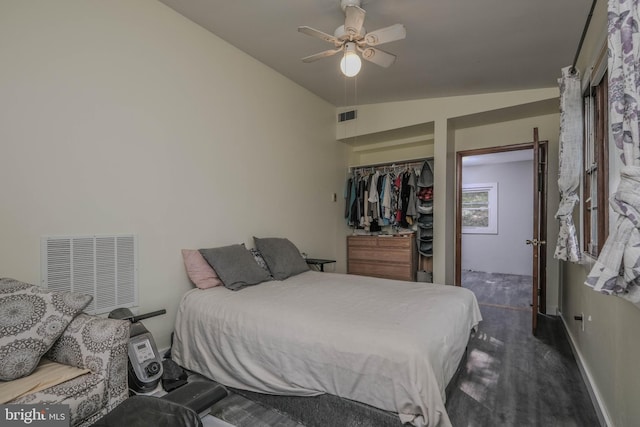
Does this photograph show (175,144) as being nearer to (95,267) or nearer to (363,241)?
(95,267)

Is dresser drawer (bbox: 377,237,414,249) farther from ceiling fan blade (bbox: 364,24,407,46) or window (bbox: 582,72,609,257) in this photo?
ceiling fan blade (bbox: 364,24,407,46)

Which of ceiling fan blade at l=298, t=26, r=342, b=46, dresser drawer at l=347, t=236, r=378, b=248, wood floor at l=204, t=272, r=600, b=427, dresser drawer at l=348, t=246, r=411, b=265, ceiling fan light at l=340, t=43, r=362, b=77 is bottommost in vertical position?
wood floor at l=204, t=272, r=600, b=427

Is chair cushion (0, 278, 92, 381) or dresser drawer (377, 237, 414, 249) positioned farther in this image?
dresser drawer (377, 237, 414, 249)

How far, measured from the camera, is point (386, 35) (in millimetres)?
2215

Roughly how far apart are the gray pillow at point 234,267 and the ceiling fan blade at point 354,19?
2.03m

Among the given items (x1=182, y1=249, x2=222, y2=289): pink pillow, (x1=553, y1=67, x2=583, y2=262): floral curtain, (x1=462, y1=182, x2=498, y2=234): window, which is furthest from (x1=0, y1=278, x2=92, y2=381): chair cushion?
(x1=462, y1=182, x2=498, y2=234): window

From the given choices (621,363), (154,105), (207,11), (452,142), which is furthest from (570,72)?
(154,105)

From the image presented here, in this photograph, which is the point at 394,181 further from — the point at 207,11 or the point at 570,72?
the point at 207,11

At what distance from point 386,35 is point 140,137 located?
2.02 meters

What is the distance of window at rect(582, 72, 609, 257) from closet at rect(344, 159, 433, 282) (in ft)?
5.92

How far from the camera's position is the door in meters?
3.16

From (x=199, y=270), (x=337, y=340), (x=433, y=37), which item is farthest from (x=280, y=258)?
(x=433, y=37)

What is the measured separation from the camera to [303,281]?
2.90 metres

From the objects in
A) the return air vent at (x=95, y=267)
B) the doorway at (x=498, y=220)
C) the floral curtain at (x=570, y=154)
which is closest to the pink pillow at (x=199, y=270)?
the return air vent at (x=95, y=267)
